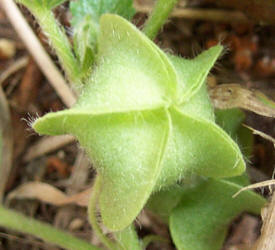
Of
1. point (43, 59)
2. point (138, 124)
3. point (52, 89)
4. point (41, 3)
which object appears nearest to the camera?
point (138, 124)

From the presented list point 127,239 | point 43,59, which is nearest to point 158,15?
point 43,59

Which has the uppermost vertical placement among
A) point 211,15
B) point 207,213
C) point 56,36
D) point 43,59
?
point 56,36

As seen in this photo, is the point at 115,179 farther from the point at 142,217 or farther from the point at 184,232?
the point at 142,217

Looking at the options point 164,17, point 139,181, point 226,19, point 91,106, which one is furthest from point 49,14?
point 226,19

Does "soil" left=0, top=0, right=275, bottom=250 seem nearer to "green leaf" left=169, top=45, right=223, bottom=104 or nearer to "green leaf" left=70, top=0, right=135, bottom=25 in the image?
"green leaf" left=70, top=0, right=135, bottom=25

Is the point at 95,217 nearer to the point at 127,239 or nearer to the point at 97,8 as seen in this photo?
the point at 127,239

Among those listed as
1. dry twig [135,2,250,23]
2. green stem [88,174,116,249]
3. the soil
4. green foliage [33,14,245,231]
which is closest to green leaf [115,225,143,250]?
green stem [88,174,116,249]

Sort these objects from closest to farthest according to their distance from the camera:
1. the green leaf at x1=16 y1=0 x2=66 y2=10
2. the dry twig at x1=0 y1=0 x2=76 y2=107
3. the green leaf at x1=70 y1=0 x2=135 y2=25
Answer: the green leaf at x1=16 y1=0 x2=66 y2=10 < the green leaf at x1=70 y1=0 x2=135 y2=25 < the dry twig at x1=0 y1=0 x2=76 y2=107
